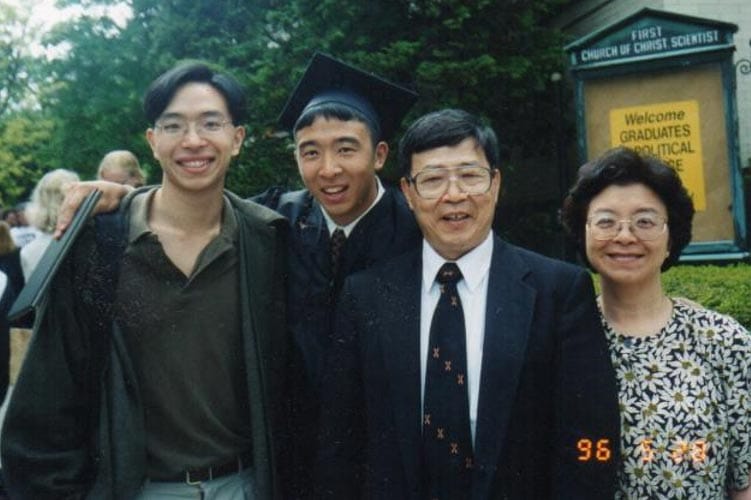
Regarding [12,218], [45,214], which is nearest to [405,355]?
[45,214]

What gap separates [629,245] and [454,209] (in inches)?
25.4

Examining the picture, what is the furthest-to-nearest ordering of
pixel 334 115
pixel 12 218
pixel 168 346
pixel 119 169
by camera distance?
pixel 12 218 < pixel 119 169 < pixel 334 115 < pixel 168 346

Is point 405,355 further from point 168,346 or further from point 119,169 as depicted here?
point 119,169

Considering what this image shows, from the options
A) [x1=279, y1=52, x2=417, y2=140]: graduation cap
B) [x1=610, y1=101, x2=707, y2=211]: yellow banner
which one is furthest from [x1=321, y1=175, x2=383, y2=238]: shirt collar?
[x1=610, y1=101, x2=707, y2=211]: yellow banner

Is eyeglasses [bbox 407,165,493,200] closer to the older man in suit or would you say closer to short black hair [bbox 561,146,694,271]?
the older man in suit

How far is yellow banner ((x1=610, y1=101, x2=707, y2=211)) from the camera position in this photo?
275 inches

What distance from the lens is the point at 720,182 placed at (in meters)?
6.92

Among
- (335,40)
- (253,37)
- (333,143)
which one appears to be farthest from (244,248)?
(253,37)

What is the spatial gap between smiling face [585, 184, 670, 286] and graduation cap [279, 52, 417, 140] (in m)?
1.06

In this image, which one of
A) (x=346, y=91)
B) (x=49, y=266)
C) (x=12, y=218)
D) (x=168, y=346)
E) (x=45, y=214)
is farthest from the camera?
(x=12, y=218)

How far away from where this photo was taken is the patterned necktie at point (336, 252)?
304 centimetres

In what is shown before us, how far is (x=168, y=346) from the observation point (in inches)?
106

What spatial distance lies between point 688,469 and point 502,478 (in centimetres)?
64

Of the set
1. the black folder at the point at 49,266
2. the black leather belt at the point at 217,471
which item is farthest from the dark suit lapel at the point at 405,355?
the black folder at the point at 49,266
